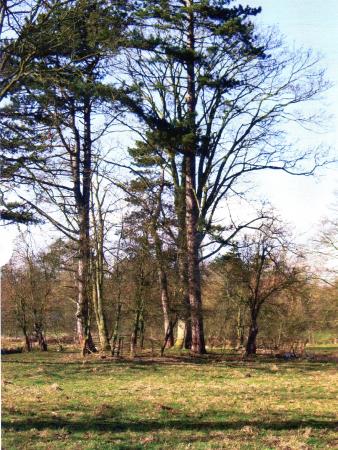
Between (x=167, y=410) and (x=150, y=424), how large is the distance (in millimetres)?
1016

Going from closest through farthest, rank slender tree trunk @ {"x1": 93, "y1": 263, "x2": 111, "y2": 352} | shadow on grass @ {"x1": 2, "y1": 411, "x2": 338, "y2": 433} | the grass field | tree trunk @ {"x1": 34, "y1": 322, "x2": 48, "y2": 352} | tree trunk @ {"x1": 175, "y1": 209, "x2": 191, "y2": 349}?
the grass field < shadow on grass @ {"x1": 2, "y1": 411, "x2": 338, "y2": 433} < tree trunk @ {"x1": 175, "y1": 209, "x2": 191, "y2": 349} < slender tree trunk @ {"x1": 93, "y1": 263, "x2": 111, "y2": 352} < tree trunk @ {"x1": 34, "y1": 322, "x2": 48, "y2": 352}

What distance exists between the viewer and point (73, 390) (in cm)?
948

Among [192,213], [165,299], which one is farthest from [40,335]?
[192,213]

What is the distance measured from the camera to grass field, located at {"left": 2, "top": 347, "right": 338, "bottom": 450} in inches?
219

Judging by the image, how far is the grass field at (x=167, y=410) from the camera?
5.57m

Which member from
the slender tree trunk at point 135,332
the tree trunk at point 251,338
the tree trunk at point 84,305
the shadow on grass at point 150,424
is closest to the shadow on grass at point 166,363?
the slender tree trunk at point 135,332

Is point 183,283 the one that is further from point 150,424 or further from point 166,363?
point 150,424

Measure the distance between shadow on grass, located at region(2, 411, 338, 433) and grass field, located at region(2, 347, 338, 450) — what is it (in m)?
0.01

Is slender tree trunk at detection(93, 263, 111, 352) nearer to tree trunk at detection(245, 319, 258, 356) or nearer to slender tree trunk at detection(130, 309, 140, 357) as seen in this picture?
slender tree trunk at detection(130, 309, 140, 357)

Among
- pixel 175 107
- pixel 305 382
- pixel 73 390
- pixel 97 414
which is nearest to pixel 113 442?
pixel 97 414

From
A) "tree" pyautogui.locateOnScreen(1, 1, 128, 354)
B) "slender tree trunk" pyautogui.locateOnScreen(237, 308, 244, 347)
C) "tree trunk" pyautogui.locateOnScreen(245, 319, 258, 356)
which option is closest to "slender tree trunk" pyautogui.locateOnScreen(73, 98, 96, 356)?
"tree" pyautogui.locateOnScreen(1, 1, 128, 354)

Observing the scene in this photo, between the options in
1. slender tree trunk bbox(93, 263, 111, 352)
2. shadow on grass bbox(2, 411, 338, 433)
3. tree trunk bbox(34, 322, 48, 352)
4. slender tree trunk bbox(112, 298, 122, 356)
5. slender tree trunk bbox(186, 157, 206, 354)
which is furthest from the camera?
tree trunk bbox(34, 322, 48, 352)

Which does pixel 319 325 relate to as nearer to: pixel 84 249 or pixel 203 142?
pixel 203 142

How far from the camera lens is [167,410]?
7.38 metres
